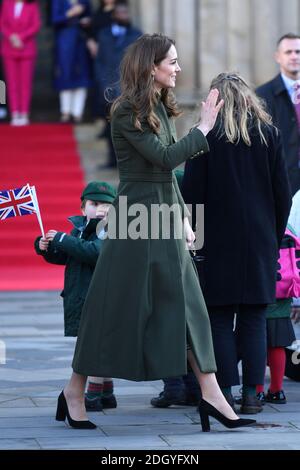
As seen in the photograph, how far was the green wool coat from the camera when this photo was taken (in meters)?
5.88

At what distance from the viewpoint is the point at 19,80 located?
17.4 m

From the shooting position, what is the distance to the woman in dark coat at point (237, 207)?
20.9 ft

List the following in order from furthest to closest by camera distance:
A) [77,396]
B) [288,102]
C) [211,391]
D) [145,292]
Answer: [288,102] < [77,396] < [211,391] < [145,292]

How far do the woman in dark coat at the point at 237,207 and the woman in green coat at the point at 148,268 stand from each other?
0.38m

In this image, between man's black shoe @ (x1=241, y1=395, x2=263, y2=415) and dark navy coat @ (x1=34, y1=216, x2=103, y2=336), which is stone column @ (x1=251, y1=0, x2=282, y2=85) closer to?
dark navy coat @ (x1=34, y1=216, x2=103, y2=336)

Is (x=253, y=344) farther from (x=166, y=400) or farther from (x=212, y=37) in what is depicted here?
(x=212, y=37)

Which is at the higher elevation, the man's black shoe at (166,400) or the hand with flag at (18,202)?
the hand with flag at (18,202)

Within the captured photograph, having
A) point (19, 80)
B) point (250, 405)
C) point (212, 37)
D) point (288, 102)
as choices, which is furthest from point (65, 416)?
point (19, 80)

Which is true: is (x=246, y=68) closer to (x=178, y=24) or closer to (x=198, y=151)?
(x=178, y=24)

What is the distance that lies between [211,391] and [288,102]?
340 cm

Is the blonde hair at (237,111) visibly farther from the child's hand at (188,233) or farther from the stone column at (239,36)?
the stone column at (239,36)

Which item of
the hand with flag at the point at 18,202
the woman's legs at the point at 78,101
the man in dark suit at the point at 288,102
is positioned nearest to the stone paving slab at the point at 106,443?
the hand with flag at the point at 18,202
